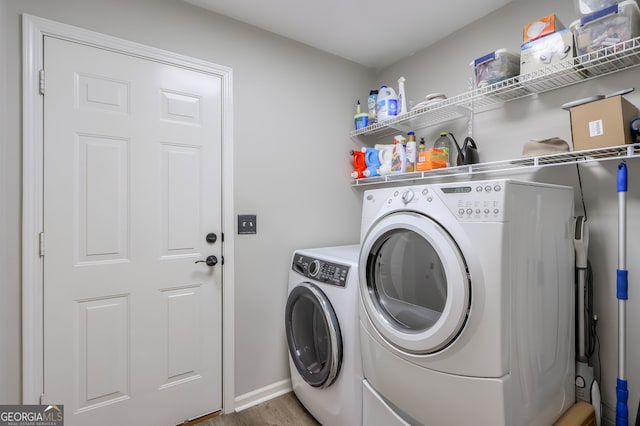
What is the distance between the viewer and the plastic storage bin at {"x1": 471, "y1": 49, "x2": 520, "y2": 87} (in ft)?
4.94

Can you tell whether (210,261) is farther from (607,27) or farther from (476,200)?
(607,27)

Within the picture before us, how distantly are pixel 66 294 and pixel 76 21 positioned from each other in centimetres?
132

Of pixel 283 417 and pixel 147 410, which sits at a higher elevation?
pixel 147 410

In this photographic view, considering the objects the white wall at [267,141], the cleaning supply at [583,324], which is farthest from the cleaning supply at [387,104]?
the cleaning supply at [583,324]

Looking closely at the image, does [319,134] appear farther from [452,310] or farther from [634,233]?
[634,233]

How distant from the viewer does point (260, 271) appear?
1.98 metres

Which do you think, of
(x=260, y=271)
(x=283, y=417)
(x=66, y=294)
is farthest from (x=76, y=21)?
(x=283, y=417)

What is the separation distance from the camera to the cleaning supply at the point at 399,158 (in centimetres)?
197

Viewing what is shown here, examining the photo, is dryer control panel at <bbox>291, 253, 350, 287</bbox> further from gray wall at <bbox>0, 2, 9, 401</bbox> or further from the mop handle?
gray wall at <bbox>0, 2, 9, 401</bbox>

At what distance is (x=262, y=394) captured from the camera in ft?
6.40

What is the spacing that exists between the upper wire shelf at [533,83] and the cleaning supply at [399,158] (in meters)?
0.16

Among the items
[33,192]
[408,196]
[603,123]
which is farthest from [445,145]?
[33,192]

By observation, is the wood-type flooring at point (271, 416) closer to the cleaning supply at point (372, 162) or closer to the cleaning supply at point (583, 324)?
the cleaning supply at point (583, 324)

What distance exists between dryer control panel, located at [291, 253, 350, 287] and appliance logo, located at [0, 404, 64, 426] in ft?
4.35
